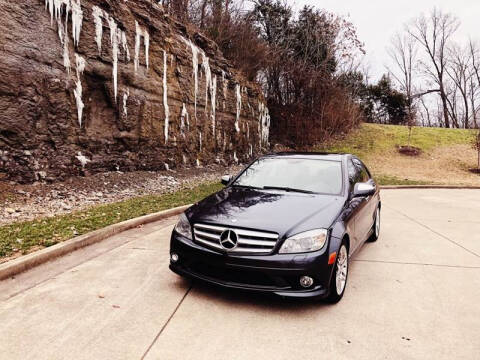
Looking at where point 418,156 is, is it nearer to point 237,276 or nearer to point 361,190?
point 361,190

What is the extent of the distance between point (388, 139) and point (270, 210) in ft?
87.5

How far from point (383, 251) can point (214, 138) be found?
1216 centimetres

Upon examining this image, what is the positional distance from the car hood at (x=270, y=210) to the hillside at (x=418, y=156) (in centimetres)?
1450

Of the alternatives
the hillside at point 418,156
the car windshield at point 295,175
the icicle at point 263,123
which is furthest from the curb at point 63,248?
the icicle at point 263,123

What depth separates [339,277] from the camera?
150 inches

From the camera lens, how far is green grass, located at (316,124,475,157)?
2655 cm

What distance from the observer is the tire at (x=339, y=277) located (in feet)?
12.0

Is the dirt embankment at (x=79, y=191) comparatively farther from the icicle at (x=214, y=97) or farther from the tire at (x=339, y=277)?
the tire at (x=339, y=277)

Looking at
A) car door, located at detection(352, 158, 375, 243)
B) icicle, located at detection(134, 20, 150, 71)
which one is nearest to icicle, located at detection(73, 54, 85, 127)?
icicle, located at detection(134, 20, 150, 71)

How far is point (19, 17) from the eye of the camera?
834 centimetres

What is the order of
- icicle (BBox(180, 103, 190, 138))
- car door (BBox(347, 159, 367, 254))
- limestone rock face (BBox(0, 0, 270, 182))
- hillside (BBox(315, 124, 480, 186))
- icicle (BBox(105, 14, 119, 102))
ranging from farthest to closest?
hillside (BBox(315, 124, 480, 186)) < icicle (BBox(180, 103, 190, 138)) < icicle (BBox(105, 14, 119, 102)) < limestone rock face (BBox(0, 0, 270, 182)) < car door (BBox(347, 159, 367, 254))

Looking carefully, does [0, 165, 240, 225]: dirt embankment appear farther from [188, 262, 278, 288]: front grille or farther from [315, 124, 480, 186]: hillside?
[315, 124, 480, 186]: hillside

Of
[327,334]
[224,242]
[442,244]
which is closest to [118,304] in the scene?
[224,242]

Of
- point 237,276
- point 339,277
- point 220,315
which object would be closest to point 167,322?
point 220,315
